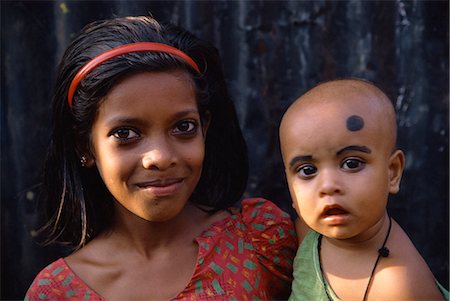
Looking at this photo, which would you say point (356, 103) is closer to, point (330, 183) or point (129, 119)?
point (330, 183)

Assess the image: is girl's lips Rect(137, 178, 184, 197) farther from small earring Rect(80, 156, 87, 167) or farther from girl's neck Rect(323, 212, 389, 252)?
girl's neck Rect(323, 212, 389, 252)

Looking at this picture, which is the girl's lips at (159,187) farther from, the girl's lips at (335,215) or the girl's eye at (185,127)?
the girl's lips at (335,215)

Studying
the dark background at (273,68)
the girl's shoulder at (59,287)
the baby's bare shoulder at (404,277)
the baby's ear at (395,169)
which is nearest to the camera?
the baby's bare shoulder at (404,277)

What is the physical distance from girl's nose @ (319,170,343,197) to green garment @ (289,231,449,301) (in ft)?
1.03

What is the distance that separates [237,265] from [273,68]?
99 cm

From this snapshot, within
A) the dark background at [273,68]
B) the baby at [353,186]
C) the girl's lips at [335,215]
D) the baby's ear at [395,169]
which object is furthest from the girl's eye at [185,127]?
the dark background at [273,68]

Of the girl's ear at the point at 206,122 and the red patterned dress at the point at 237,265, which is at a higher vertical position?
the girl's ear at the point at 206,122

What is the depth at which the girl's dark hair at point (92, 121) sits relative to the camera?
242 cm

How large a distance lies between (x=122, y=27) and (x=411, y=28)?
1.27 metres

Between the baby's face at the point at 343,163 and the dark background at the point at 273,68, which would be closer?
the baby's face at the point at 343,163

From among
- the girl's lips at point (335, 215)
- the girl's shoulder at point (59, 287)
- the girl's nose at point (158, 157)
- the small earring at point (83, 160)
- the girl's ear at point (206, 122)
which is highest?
the girl's ear at point (206, 122)

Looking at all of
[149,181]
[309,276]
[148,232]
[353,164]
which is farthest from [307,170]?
[148,232]

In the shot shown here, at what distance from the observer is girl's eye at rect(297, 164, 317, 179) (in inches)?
91.9

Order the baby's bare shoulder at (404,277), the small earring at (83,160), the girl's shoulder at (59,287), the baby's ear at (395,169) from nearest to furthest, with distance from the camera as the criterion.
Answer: the baby's bare shoulder at (404,277) → the baby's ear at (395,169) → the girl's shoulder at (59,287) → the small earring at (83,160)
